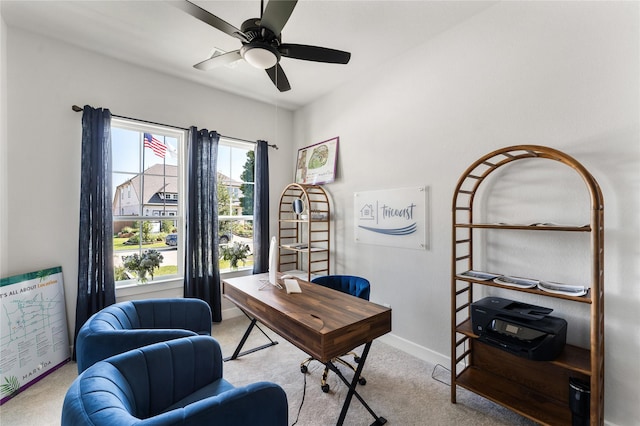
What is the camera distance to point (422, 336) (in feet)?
8.63

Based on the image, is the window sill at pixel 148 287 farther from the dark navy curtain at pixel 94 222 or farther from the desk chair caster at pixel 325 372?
the desk chair caster at pixel 325 372

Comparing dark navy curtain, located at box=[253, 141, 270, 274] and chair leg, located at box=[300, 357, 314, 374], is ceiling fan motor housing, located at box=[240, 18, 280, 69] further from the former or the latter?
chair leg, located at box=[300, 357, 314, 374]

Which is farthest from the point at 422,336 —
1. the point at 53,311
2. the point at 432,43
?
the point at 53,311

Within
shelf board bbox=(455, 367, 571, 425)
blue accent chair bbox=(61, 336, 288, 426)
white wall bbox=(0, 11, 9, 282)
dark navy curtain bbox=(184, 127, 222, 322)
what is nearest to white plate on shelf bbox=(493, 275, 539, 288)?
shelf board bbox=(455, 367, 571, 425)

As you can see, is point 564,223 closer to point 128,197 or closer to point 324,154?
point 324,154

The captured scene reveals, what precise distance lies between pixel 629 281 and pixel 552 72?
4.63 feet

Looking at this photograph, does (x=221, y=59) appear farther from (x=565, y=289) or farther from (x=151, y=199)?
(x=565, y=289)

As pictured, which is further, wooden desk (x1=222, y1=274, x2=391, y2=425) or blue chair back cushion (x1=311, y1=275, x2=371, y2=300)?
blue chair back cushion (x1=311, y1=275, x2=371, y2=300)

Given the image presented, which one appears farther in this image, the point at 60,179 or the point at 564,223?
the point at 60,179

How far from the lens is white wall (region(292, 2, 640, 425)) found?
1.65m

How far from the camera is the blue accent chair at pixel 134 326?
1.49 meters

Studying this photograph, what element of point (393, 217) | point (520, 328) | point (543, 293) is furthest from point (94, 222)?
point (543, 293)

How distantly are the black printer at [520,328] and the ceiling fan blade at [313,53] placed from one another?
1937 millimetres

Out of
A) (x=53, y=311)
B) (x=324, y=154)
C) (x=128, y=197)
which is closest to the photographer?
(x=53, y=311)
